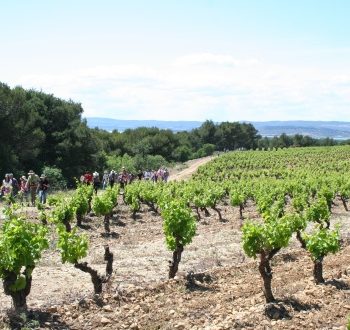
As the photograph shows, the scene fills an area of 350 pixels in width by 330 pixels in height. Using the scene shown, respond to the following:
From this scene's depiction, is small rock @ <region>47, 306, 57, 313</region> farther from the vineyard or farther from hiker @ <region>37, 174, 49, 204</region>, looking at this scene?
hiker @ <region>37, 174, 49, 204</region>

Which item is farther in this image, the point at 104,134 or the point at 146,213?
the point at 104,134

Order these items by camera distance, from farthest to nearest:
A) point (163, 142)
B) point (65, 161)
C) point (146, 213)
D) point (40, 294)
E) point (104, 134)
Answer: point (163, 142)
point (104, 134)
point (65, 161)
point (146, 213)
point (40, 294)

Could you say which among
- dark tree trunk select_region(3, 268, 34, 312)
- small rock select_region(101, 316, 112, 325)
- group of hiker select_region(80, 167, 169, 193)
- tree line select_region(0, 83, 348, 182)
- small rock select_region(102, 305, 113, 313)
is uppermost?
tree line select_region(0, 83, 348, 182)

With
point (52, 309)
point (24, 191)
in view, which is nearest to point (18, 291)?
point (52, 309)

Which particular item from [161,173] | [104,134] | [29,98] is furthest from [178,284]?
[104,134]

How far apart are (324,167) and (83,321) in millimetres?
57799

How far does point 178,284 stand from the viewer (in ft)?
43.7

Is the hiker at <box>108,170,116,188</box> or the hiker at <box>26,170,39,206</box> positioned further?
the hiker at <box>108,170,116,188</box>

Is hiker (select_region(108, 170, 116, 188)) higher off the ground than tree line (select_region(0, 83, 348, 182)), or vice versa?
tree line (select_region(0, 83, 348, 182))

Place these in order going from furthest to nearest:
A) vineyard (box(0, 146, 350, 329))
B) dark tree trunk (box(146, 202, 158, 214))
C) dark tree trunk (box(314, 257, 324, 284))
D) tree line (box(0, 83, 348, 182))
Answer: tree line (box(0, 83, 348, 182)) < dark tree trunk (box(146, 202, 158, 214)) < dark tree trunk (box(314, 257, 324, 284)) < vineyard (box(0, 146, 350, 329))

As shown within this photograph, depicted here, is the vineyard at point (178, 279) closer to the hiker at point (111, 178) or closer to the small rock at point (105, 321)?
the small rock at point (105, 321)

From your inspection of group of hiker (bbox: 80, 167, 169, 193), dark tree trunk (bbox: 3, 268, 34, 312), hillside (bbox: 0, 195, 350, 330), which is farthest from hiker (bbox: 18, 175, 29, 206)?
dark tree trunk (bbox: 3, 268, 34, 312)

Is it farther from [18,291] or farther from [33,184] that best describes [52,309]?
[33,184]

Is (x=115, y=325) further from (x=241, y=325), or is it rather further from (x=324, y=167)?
(x=324, y=167)
